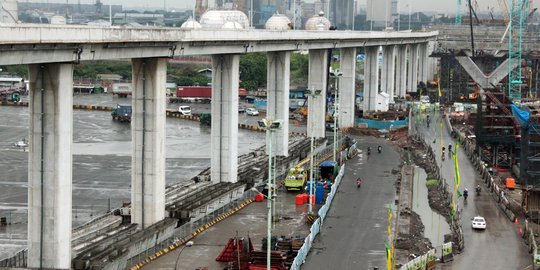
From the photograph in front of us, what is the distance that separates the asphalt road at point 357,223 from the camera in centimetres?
4584

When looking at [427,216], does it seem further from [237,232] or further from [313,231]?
[237,232]

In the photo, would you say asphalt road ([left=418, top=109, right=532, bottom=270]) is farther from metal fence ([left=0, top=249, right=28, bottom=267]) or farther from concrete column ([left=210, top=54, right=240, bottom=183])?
metal fence ([left=0, top=249, right=28, bottom=267])

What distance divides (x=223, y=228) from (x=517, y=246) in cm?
1427

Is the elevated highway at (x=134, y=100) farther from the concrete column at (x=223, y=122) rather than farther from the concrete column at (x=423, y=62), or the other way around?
the concrete column at (x=423, y=62)

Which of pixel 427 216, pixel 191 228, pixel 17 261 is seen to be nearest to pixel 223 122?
pixel 191 228

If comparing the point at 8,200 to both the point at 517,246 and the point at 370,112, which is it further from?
the point at 370,112

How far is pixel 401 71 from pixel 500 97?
173 feet

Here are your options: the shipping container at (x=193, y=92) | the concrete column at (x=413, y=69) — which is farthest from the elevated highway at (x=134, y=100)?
the concrete column at (x=413, y=69)

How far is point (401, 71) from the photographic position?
13575cm

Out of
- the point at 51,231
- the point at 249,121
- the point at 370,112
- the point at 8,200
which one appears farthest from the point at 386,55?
the point at 51,231

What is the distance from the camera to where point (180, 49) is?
51.9m

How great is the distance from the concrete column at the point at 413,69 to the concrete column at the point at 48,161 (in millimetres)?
107972


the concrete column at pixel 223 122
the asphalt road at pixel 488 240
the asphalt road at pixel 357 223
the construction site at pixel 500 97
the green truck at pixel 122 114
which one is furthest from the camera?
the green truck at pixel 122 114

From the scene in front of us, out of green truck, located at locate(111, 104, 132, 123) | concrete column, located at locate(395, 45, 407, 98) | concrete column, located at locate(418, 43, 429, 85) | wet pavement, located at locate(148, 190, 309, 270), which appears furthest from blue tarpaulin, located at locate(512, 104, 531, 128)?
concrete column, located at locate(418, 43, 429, 85)
